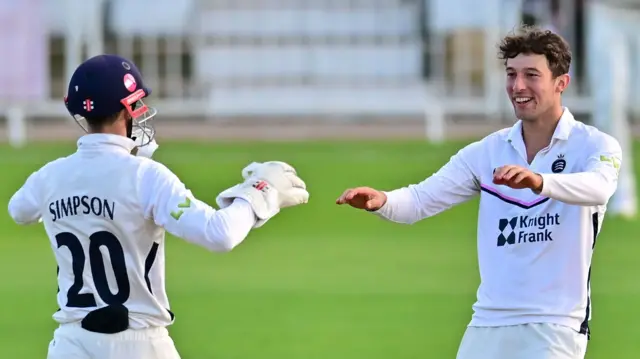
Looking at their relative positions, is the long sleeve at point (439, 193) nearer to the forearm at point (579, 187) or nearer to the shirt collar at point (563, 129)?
the shirt collar at point (563, 129)

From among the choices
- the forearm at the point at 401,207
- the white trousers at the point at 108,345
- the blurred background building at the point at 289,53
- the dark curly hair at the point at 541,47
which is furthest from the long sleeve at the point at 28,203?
the blurred background building at the point at 289,53

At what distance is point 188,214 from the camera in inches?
207

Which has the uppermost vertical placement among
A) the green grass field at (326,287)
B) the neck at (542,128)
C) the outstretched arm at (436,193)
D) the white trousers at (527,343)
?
the neck at (542,128)

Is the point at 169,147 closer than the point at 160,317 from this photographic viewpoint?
No

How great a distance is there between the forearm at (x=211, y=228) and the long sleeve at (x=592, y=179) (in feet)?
3.72

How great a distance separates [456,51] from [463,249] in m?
22.4

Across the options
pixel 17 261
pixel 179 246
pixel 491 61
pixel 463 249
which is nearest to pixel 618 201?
pixel 463 249

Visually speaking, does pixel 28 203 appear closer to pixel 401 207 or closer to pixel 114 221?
pixel 114 221

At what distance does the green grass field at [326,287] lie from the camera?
10875 millimetres

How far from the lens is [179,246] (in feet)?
54.8

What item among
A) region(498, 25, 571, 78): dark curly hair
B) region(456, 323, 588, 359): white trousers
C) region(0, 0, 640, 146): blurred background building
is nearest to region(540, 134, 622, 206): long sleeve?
region(498, 25, 571, 78): dark curly hair

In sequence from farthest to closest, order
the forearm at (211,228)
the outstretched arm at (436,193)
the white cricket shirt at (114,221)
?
the outstretched arm at (436,193) → the white cricket shirt at (114,221) → the forearm at (211,228)

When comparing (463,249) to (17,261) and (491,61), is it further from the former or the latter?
(491,61)

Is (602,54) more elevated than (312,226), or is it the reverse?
(602,54)
